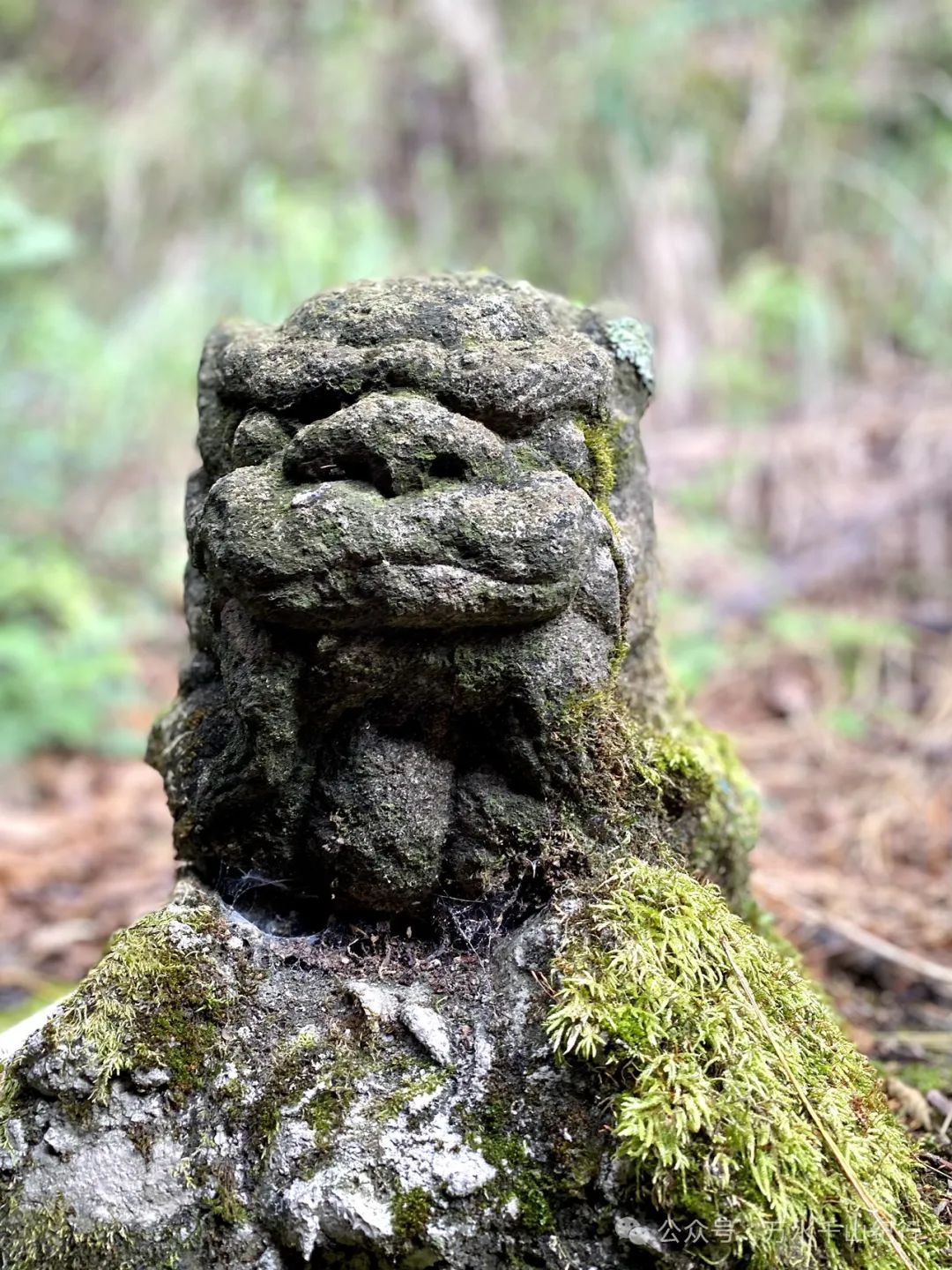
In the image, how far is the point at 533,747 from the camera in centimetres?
180

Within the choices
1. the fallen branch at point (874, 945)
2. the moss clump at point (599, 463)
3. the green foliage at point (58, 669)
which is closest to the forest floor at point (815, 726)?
the fallen branch at point (874, 945)

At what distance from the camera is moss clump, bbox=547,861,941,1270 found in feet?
4.68

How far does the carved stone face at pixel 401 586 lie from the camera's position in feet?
5.40

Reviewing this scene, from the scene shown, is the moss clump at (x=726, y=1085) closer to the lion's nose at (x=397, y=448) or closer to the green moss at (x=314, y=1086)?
the green moss at (x=314, y=1086)

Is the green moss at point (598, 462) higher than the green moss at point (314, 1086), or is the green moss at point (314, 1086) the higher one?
the green moss at point (598, 462)

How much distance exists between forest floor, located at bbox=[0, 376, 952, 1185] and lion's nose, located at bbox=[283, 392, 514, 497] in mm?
1188

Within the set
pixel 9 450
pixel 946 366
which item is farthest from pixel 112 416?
pixel 946 366

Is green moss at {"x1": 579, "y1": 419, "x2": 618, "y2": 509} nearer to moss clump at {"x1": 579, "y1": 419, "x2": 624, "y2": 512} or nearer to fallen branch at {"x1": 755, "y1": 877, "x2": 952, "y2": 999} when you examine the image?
moss clump at {"x1": 579, "y1": 419, "x2": 624, "y2": 512}

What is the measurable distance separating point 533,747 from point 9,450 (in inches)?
184

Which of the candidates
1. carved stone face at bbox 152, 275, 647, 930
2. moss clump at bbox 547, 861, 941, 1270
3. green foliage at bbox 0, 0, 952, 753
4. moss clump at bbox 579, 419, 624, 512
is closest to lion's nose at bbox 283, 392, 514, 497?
carved stone face at bbox 152, 275, 647, 930

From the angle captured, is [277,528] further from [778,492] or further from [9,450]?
[778,492]

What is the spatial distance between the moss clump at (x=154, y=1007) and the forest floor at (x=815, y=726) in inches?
51.0

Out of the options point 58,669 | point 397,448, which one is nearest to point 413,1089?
point 397,448

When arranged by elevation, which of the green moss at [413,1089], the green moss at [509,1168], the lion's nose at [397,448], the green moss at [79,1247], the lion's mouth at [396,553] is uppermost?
the lion's nose at [397,448]
